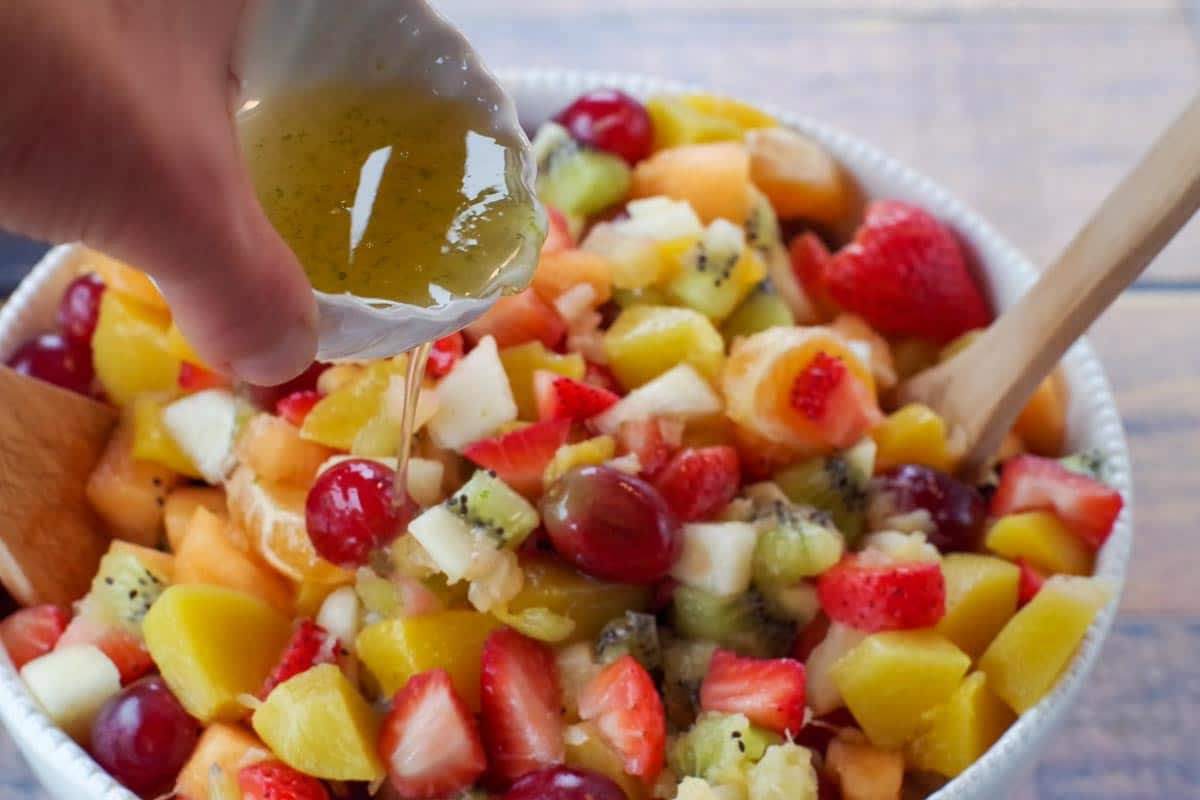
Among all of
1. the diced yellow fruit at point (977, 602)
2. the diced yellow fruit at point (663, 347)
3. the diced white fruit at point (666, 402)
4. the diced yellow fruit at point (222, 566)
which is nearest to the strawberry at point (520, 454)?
the diced white fruit at point (666, 402)

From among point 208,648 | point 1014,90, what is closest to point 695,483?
point 208,648

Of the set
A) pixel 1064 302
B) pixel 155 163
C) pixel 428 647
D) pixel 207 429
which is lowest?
pixel 428 647

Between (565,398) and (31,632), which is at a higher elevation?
(565,398)

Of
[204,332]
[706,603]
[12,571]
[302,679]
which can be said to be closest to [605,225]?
[706,603]

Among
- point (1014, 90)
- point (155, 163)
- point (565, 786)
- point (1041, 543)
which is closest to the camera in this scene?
point (155, 163)

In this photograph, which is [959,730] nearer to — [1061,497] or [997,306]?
[1061,497]

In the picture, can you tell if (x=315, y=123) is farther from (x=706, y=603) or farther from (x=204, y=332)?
(x=706, y=603)

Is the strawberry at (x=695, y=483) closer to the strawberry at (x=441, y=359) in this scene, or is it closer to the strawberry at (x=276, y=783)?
the strawberry at (x=441, y=359)
